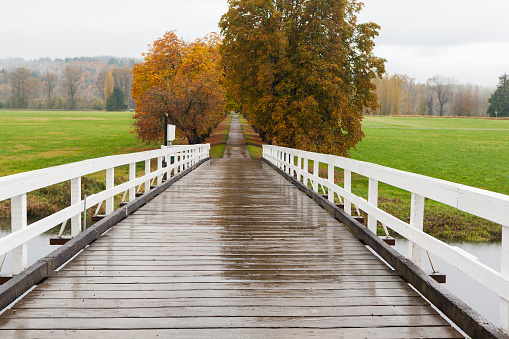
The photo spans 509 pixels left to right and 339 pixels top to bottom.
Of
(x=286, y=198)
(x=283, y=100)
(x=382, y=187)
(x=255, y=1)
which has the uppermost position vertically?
(x=255, y=1)

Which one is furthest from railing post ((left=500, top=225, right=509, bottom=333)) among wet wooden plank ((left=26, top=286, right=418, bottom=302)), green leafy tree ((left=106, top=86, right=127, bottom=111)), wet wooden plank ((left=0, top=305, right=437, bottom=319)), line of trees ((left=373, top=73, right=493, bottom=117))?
green leafy tree ((left=106, top=86, right=127, bottom=111))

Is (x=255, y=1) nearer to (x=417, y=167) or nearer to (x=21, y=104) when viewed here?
(x=417, y=167)

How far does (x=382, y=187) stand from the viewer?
28672 mm

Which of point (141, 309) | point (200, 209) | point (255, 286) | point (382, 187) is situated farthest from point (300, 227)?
point (382, 187)

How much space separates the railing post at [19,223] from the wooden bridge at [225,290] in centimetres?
29

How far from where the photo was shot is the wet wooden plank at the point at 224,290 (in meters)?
3.23

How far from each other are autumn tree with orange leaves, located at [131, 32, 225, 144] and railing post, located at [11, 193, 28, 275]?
29.7 metres

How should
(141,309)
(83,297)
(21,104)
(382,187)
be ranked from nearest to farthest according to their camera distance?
(141,309), (83,297), (382,187), (21,104)

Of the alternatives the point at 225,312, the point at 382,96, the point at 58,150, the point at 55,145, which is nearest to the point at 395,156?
the point at 58,150

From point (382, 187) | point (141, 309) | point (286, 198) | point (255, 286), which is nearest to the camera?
point (141, 309)

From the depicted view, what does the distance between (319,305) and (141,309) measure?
4.69ft

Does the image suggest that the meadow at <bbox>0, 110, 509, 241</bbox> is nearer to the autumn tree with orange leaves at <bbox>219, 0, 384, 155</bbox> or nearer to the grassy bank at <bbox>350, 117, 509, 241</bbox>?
the grassy bank at <bbox>350, 117, 509, 241</bbox>

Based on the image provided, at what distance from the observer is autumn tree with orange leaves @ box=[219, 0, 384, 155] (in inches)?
974

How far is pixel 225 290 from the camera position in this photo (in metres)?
4.03
